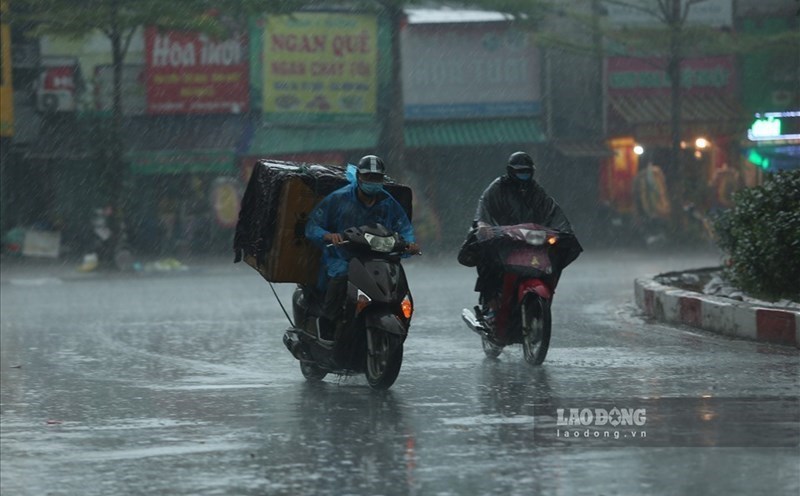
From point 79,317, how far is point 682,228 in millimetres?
20769

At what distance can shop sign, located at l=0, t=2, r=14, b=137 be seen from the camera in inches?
1236

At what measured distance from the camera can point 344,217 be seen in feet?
30.0

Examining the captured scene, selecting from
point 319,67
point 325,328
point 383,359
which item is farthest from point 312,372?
point 319,67

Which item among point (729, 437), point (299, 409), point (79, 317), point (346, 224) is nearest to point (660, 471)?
point (729, 437)

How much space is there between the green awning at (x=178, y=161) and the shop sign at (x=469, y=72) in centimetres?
456

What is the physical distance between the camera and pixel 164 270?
92.7ft

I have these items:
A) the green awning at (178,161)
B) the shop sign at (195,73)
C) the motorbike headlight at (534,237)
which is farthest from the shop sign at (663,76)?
the motorbike headlight at (534,237)

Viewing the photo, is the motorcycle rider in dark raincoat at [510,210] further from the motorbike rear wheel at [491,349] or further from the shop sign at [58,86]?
the shop sign at [58,86]

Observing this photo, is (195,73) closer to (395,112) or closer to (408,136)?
(395,112)

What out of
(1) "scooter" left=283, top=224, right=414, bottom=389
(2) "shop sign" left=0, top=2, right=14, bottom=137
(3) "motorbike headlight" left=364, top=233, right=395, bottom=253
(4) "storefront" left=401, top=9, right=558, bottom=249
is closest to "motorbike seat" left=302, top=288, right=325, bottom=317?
(1) "scooter" left=283, top=224, right=414, bottom=389

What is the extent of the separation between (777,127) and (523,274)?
13.9ft

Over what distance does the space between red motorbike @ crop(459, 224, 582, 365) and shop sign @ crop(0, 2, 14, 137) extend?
22.9 m

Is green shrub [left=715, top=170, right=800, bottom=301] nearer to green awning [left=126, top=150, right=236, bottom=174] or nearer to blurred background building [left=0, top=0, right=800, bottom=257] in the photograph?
blurred background building [left=0, top=0, right=800, bottom=257]

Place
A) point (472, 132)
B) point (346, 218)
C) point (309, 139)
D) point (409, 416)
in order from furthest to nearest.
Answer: point (472, 132) → point (309, 139) → point (346, 218) → point (409, 416)
